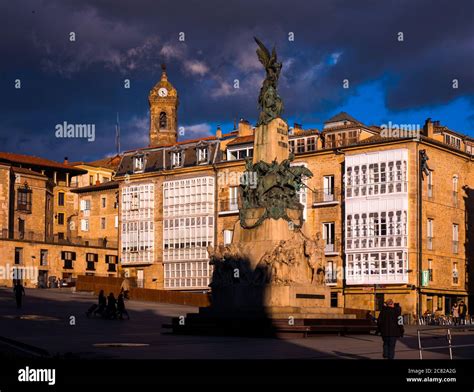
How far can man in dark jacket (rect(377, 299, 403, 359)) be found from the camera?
2341 centimetres

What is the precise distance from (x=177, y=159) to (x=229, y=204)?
9.26 meters

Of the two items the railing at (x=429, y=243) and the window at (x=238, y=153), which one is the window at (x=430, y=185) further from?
the window at (x=238, y=153)

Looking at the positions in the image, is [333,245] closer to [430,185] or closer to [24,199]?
[430,185]

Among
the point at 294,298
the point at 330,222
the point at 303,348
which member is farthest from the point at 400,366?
the point at 330,222

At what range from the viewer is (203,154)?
277ft

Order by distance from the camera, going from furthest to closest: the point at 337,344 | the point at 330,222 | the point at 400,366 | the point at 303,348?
the point at 330,222, the point at 337,344, the point at 303,348, the point at 400,366

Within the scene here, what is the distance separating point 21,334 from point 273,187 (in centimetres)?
1203

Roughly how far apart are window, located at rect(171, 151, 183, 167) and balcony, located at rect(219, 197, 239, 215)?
7.51 metres

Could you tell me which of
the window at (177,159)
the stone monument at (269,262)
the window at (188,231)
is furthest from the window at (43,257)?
the stone monument at (269,262)

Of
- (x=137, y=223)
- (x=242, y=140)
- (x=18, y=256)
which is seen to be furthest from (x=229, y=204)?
(x=18, y=256)

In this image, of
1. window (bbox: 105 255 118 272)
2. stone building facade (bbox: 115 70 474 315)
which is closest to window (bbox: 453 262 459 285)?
stone building facade (bbox: 115 70 474 315)

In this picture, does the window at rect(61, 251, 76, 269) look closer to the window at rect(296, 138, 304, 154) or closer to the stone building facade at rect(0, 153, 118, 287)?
the stone building facade at rect(0, 153, 118, 287)

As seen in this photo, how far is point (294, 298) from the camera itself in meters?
37.5

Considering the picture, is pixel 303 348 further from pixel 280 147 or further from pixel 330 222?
pixel 330 222
